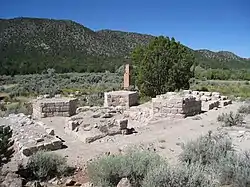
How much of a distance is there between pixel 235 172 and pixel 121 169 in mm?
1974

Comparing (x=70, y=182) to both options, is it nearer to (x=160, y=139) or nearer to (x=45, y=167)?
(x=45, y=167)

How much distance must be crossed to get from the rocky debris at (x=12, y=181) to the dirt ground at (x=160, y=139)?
1840 millimetres

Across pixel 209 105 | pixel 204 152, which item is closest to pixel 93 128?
pixel 204 152

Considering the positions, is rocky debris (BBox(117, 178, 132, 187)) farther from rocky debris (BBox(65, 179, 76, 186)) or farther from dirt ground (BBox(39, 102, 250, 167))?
dirt ground (BBox(39, 102, 250, 167))

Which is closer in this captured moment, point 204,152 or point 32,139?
point 204,152

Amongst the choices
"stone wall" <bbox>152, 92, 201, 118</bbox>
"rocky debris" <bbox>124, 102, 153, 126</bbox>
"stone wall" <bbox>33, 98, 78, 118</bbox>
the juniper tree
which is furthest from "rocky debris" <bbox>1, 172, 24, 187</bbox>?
the juniper tree

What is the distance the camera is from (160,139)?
10.2m

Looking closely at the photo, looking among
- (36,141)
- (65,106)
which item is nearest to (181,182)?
(36,141)

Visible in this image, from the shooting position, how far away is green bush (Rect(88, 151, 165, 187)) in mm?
6020

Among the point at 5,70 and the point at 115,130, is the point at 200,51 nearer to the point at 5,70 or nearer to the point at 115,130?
the point at 5,70

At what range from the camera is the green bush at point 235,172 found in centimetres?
571

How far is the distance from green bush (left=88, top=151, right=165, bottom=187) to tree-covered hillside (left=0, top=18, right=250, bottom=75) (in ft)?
158

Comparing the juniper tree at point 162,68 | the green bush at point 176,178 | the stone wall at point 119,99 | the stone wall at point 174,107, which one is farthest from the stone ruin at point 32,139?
the juniper tree at point 162,68

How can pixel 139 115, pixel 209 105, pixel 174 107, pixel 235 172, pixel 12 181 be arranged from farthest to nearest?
1. pixel 209 105
2. pixel 139 115
3. pixel 174 107
4. pixel 12 181
5. pixel 235 172
